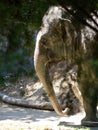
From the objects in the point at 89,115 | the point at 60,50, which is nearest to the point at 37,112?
the point at 89,115

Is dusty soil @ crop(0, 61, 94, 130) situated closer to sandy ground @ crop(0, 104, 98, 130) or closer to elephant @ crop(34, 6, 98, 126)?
sandy ground @ crop(0, 104, 98, 130)

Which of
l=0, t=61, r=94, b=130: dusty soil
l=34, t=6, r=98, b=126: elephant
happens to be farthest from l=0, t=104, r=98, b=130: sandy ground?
l=34, t=6, r=98, b=126: elephant

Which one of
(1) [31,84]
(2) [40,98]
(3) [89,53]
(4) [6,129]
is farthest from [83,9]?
(1) [31,84]

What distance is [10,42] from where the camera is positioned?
135 inches

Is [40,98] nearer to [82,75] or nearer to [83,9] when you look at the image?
[82,75]

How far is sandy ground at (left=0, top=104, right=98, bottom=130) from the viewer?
5.80 metres


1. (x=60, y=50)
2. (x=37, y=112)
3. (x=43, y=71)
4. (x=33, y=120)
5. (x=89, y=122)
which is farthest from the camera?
(x=37, y=112)

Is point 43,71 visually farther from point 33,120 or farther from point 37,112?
point 37,112

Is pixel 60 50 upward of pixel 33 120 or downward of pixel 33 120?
upward

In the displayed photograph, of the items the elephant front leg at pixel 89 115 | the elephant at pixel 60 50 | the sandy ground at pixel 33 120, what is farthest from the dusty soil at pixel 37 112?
the elephant at pixel 60 50

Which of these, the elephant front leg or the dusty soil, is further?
the dusty soil

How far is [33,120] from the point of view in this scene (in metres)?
7.10

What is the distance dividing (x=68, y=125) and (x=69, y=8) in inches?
102

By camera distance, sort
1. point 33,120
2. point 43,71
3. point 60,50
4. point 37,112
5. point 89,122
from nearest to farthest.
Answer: point 60,50 < point 89,122 < point 43,71 < point 33,120 < point 37,112
